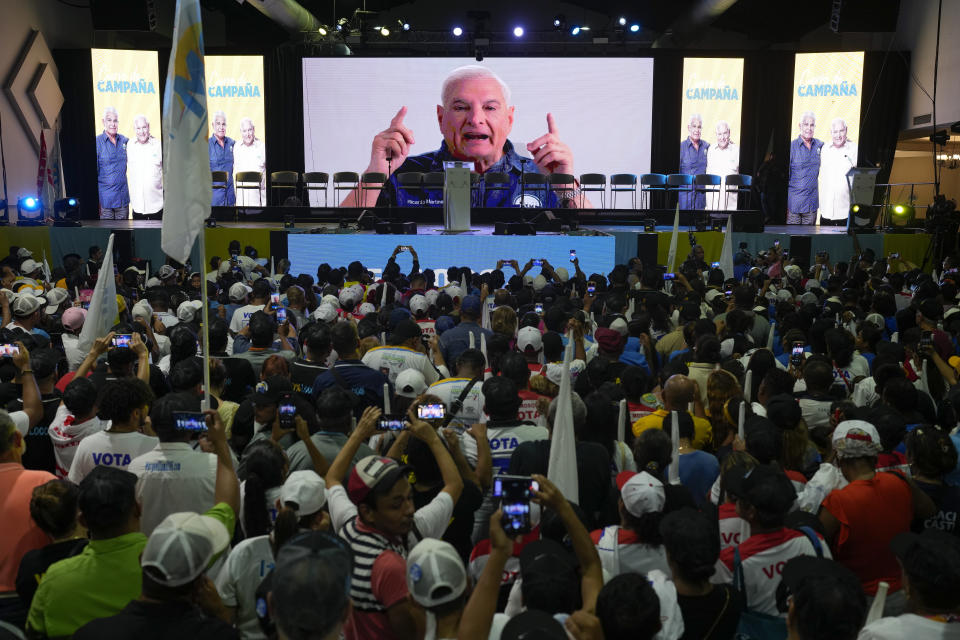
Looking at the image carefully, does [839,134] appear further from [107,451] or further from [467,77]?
[107,451]

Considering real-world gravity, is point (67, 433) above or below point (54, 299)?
below

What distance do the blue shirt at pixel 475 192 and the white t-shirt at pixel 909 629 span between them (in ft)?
51.2

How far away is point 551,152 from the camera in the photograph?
1923 centimetres

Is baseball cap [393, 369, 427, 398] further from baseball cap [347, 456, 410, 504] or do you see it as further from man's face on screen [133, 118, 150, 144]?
man's face on screen [133, 118, 150, 144]

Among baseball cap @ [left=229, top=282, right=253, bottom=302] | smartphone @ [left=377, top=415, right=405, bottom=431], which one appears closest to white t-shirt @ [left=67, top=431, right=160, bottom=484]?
smartphone @ [left=377, top=415, right=405, bottom=431]

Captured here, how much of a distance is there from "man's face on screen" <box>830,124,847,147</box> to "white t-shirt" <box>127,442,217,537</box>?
1935cm

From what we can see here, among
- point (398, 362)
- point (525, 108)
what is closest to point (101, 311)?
point (398, 362)

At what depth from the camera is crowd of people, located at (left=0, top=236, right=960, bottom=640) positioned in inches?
81.8

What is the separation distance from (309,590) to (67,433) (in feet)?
7.84

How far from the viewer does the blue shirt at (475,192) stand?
59.1 feet

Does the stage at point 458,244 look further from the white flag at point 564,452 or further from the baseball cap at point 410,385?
the white flag at point 564,452

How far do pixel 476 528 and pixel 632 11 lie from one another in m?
19.7

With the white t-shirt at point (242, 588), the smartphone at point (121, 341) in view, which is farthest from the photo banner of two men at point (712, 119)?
the white t-shirt at point (242, 588)

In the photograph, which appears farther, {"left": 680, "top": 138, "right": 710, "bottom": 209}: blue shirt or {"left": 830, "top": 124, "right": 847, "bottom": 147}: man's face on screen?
{"left": 680, "top": 138, "right": 710, "bottom": 209}: blue shirt
